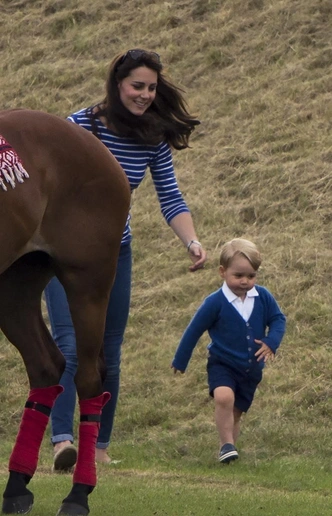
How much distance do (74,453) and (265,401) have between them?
246 cm

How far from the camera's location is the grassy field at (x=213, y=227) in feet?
20.6

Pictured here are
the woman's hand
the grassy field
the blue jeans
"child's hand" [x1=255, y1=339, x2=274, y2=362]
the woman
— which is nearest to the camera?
the woman's hand

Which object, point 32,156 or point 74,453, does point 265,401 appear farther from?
point 32,156

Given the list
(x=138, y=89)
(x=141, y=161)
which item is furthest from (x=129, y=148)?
(x=138, y=89)

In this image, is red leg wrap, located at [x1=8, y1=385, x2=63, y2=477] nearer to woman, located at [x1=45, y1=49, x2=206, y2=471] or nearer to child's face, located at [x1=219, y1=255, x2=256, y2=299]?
woman, located at [x1=45, y1=49, x2=206, y2=471]

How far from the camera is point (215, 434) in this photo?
763cm

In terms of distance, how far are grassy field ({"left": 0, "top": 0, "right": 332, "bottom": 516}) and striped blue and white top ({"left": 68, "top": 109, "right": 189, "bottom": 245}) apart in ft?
5.19

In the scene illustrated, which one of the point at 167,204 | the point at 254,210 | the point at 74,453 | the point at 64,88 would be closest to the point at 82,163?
the point at 167,204

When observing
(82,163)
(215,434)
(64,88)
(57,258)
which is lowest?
(64,88)

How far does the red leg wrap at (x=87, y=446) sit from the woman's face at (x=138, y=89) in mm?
1742

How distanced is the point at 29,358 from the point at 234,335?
6.53 ft

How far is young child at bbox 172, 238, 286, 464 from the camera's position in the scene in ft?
21.5

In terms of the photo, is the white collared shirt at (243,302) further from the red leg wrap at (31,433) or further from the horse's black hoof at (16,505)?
the horse's black hoof at (16,505)

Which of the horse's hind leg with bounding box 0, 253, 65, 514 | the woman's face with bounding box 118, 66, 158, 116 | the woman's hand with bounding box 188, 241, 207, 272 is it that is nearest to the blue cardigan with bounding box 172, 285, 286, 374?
the woman's hand with bounding box 188, 241, 207, 272
